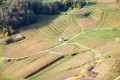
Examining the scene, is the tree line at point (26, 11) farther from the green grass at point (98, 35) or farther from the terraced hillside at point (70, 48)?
the green grass at point (98, 35)

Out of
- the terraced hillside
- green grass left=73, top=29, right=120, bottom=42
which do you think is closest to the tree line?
the terraced hillside

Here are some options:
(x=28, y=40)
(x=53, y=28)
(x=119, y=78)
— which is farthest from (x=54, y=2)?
(x=119, y=78)

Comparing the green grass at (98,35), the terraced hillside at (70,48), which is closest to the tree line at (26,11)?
the terraced hillside at (70,48)

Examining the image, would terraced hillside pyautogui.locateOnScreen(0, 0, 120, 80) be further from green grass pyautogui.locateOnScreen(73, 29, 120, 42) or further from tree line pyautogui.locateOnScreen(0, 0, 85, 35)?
tree line pyautogui.locateOnScreen(0, 0, 85, 35)

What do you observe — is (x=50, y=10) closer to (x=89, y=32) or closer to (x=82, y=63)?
(x=89, y=32)

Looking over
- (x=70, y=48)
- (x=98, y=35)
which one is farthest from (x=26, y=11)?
(x=98, y=35)
